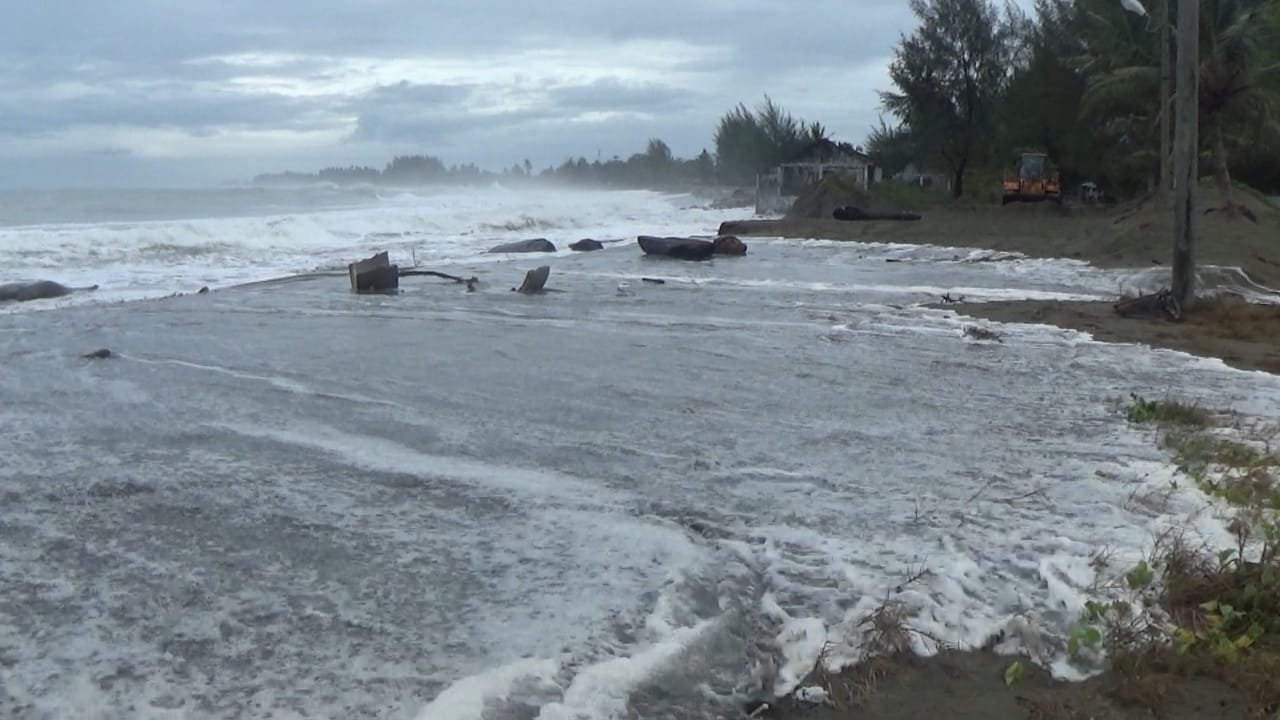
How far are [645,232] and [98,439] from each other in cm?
3665

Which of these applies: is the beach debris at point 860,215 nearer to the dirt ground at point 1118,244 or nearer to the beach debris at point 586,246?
the dirt ground at point 1118,244


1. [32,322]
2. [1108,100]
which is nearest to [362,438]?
[32,322]

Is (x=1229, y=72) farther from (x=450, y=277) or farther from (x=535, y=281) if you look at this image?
Answer: (x=450, y=277)

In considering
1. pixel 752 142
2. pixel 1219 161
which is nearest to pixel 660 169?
pixel 752 142

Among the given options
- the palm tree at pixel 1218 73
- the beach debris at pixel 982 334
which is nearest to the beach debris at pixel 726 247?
the palm tree at pixel 1218 73

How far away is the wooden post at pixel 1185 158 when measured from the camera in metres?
13.9

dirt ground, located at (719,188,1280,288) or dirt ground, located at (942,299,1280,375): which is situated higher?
dirt ground, located at (719,188,1280,288)

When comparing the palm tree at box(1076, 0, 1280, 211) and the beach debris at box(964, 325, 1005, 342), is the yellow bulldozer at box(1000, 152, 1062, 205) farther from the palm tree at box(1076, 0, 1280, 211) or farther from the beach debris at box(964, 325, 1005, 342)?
the beach debris at box(964, 325, 1005, 342)

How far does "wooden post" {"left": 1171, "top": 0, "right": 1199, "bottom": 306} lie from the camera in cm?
1387

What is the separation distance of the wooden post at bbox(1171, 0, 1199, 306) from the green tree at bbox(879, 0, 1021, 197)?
1552 inches

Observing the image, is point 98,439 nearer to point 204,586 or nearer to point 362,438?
point 362,438

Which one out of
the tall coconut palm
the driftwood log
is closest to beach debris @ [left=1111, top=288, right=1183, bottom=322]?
the tall coconut palm

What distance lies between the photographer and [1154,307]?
14688 mm

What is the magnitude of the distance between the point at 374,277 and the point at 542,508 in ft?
44.1
